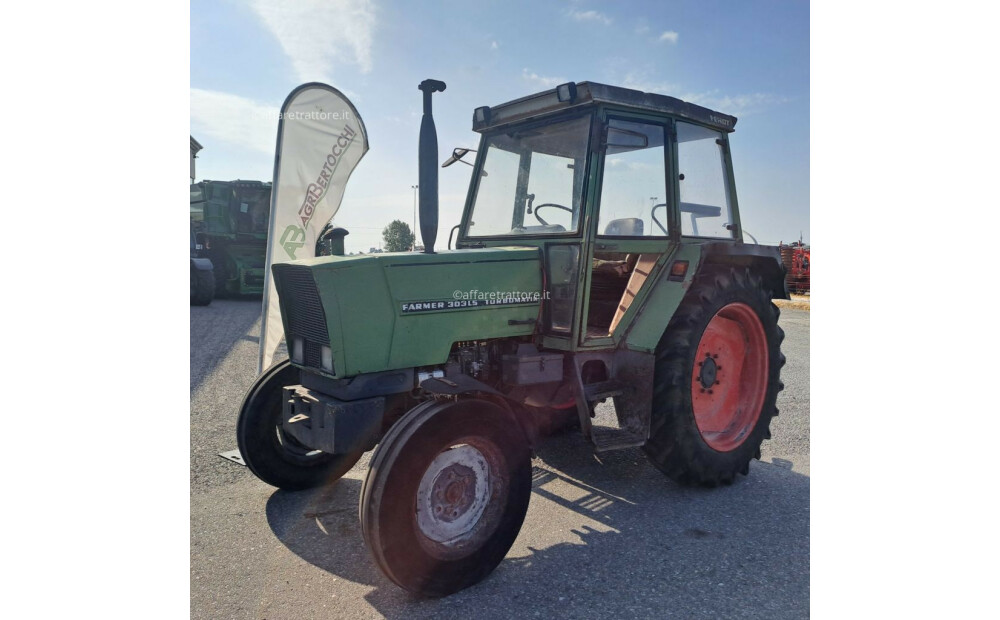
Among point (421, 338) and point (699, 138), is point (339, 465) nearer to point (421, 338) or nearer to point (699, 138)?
point (421, 338)

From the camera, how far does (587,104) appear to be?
3.22 m

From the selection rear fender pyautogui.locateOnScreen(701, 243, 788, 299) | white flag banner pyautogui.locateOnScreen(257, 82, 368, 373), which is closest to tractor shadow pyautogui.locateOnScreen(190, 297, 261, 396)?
white flag banner pyautogui.locateOnScreen(257, 82, 368, 373)

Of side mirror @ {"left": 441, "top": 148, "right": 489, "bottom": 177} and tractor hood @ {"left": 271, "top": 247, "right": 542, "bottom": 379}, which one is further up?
side mirror @ {"left": 441, "top": 148, "right": 489, "bottom": 177}

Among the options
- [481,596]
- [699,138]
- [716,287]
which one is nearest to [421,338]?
[481,596]

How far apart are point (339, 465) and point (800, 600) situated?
245 cm

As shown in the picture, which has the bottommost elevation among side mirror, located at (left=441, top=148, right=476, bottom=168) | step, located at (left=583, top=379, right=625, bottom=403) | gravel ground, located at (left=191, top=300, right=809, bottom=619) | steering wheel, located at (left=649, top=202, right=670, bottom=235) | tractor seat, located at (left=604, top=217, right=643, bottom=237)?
gravel ground, located at (left=191, top=300, right=809, bottom=619)

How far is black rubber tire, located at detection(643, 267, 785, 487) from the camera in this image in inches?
134

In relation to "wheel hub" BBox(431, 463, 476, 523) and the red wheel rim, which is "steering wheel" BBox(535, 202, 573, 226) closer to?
the red wheel rim

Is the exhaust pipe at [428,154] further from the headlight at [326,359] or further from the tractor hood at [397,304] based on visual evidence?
the headlight at [326,359]

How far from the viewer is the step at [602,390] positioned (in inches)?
132

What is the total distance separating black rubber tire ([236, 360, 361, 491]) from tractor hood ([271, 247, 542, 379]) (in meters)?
0.45

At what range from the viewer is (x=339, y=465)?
361 centimetres

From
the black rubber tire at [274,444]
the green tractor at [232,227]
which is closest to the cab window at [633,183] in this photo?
the black rubber tire at [274,444]

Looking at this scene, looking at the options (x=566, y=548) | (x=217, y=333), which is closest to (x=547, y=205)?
(x=566, y=548)
